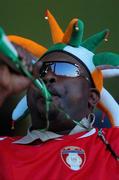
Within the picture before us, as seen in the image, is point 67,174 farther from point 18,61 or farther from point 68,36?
point 18,61

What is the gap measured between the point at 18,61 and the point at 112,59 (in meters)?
0.78

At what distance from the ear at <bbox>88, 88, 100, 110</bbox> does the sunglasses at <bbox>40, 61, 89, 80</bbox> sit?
10 cm

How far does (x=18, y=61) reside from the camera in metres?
0.76

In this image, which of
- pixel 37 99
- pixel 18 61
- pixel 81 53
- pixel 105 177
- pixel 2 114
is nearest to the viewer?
pixel 18 61

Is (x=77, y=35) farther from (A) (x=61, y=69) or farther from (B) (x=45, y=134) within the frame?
(B) (x=45, y=134)

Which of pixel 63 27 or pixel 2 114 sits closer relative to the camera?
pixel 2 114

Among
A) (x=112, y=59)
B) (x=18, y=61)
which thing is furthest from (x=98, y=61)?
(x=18, y=61)

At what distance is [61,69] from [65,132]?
0.21 metres

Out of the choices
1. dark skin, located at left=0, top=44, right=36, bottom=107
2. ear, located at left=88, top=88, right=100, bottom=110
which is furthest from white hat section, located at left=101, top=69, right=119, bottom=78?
dark skin, located at left=0, top=44, right=36, bottom=107

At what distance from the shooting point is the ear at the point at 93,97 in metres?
1.53

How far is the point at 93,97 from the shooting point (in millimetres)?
1545

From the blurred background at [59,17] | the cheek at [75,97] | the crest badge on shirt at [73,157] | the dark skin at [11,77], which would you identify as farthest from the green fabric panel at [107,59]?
the dark skin at [11,77]

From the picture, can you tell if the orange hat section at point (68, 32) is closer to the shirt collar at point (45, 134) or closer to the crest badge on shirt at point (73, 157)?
the shirt collar at point (45, 134)

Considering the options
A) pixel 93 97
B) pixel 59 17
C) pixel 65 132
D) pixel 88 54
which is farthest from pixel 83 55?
pixel 59 17
